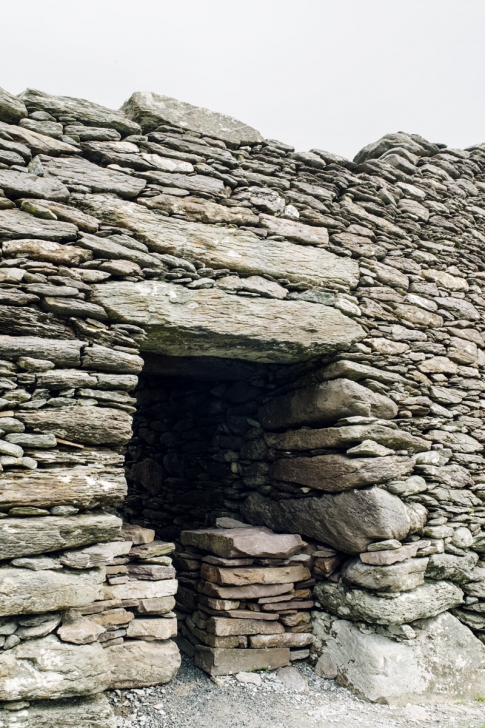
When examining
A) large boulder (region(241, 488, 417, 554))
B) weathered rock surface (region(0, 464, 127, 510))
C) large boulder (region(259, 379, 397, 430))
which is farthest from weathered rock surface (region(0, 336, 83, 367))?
large boulder (region(241, 488, 417, 554))

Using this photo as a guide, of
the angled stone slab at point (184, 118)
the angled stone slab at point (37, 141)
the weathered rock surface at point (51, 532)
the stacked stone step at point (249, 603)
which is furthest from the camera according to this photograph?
the stacked stone step at point (249, 603)

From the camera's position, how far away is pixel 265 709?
149 inches

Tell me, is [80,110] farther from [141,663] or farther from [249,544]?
[141,663]

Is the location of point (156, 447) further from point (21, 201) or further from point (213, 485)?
point (21, 201)

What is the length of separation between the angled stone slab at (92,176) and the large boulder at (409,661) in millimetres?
3652

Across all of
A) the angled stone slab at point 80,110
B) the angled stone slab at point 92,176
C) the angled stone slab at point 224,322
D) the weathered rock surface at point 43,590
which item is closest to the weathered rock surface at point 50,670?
the weathered rock surface at point 43,590

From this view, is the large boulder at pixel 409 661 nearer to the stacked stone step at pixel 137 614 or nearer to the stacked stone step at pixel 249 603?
the stacked stone step at pixel 249 603

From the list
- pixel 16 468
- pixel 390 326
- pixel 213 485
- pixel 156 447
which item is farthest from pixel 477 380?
pixel 16 468

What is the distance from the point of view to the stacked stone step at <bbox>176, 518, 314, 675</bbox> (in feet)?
14.2

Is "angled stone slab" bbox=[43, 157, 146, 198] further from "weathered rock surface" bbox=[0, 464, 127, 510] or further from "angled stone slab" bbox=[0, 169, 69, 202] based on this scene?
"weathered rock surface" bbox=[0, 464, 127, 510]

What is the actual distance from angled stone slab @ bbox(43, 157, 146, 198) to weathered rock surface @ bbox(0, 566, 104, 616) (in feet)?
7.87

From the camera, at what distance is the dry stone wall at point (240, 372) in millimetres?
3102

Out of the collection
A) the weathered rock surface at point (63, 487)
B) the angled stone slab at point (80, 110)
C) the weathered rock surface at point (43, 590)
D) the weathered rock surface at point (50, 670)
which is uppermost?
the angled stone slab at point (80, 110)

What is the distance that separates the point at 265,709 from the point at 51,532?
203 cm
